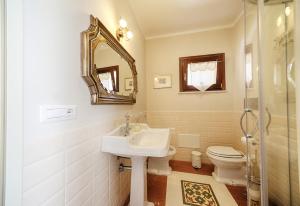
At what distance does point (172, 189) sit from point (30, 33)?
2.01 meters

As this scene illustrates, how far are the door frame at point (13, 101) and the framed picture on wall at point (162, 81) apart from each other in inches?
87.6

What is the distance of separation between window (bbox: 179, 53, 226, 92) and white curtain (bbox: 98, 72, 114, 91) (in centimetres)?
159

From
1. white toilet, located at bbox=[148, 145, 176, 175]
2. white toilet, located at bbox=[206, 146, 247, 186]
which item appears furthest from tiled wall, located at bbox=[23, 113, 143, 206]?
white toilet, located at bbox=[206, 146, 247, 186]

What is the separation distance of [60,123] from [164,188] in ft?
5.28

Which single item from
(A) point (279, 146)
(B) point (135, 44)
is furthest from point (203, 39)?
(A) point (279, 146)

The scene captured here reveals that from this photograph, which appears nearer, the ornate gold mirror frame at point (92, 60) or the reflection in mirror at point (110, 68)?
the ornate gold mirror frame at point (92, 60)

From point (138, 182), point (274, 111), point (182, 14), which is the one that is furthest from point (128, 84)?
point (274, 111)

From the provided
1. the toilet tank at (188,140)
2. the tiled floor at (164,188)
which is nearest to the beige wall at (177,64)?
the toilet tank at (188,140)

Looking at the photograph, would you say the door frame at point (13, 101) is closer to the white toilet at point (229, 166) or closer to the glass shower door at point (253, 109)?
the glass shower door at point (253, 109)

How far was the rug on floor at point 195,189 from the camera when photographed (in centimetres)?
156

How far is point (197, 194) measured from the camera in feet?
5.52

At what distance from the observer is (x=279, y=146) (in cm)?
126

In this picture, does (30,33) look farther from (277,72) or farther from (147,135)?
(277,72)

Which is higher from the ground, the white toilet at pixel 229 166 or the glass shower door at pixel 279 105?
the glass shower door at pixel 279 105
